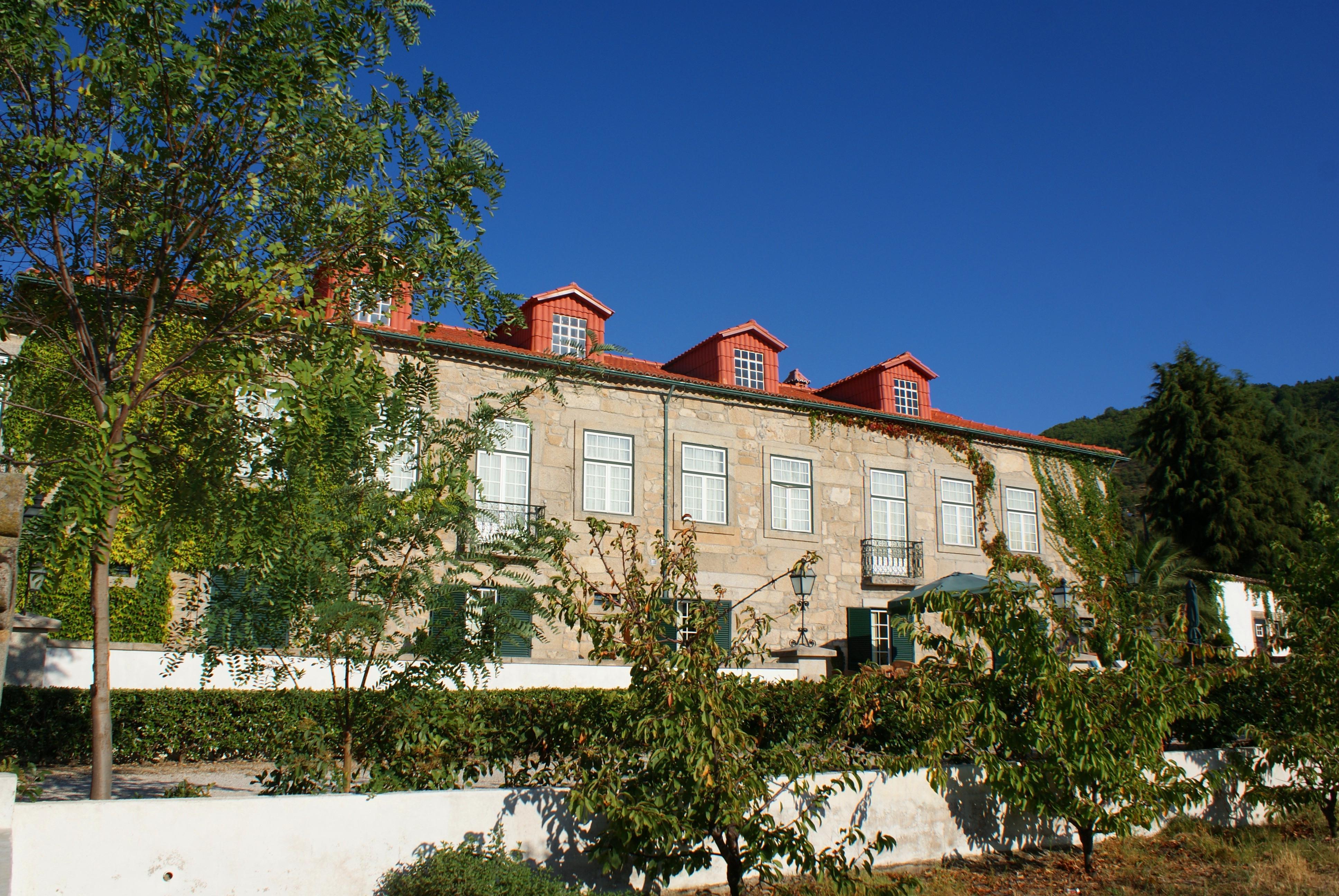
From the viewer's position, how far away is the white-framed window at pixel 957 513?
21.0 m

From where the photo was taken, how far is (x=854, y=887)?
593 cm

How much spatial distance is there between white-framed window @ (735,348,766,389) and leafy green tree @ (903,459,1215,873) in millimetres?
12840

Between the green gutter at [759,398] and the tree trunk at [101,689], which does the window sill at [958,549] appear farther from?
the tree trunk at [101,689]

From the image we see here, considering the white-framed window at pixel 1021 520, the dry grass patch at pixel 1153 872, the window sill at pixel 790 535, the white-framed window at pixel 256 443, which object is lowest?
the dry grass patch at pixel 1153 872

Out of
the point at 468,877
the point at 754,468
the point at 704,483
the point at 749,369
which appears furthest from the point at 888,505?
the point at 468,877

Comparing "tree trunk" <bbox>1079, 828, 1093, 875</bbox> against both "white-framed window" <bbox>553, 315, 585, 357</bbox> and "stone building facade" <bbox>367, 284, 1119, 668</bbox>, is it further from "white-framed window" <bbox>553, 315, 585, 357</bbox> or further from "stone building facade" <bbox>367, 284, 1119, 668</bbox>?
"white-framed window" <bbox>553, 315, 585, 357</bbox>

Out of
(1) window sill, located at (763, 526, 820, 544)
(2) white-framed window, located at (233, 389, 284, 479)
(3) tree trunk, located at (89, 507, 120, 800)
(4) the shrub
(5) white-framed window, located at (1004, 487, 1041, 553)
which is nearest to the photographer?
(4) the shrub

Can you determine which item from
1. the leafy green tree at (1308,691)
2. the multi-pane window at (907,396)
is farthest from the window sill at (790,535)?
the leafy green tree at (1308,691)

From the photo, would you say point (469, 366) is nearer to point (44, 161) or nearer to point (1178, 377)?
point (44, 161)

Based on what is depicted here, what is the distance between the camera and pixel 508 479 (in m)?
16.7

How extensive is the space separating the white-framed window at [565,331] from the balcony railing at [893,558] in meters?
7.48

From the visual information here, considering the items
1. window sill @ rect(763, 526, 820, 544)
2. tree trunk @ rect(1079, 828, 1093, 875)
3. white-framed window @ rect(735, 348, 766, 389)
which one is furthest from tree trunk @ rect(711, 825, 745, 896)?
white-framed window @ rect(735, 348, 766, 389)

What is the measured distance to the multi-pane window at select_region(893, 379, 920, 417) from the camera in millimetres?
21500

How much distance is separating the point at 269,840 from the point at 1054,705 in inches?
209
